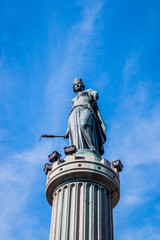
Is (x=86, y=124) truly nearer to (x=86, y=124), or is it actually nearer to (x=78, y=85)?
(x=86, y=124)

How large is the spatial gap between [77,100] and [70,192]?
506 cm

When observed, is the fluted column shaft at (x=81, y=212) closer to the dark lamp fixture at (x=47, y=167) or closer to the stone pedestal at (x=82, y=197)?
the stone pedestal at (x=82, y=197)

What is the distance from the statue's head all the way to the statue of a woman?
Answer: 0.38 m

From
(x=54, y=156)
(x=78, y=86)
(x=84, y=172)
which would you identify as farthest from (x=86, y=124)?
(x=78, y=86)

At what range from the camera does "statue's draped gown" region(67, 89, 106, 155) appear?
16094 millimetres

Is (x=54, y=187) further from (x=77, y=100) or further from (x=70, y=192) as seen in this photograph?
(x=77, y=100)

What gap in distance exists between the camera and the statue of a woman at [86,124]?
16094 millimetres

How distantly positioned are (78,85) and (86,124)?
3.00 m

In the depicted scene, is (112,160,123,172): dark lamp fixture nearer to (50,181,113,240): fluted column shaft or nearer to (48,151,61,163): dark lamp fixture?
(50,181,113,240): fluted column shaft

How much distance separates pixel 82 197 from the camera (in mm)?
13742

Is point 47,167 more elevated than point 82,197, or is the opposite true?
point 47,167

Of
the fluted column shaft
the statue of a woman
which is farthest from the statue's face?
the fluted column shaft

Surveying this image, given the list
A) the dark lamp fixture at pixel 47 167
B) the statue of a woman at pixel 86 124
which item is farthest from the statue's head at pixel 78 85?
the dark lamp fixture at pixel 47 167

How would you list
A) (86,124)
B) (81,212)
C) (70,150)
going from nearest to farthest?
(81,212) < (70,150) < (86,124)
